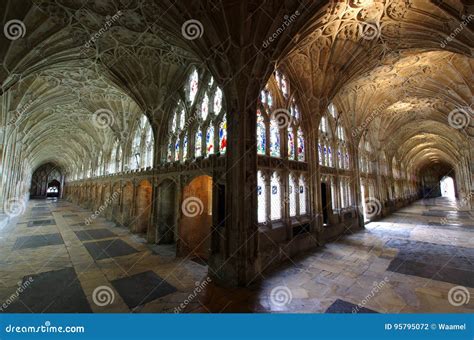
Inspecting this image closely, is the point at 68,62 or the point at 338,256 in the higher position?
the point at 68,62

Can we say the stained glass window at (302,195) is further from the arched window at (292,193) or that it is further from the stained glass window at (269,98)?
the stained glass window at (269,98)

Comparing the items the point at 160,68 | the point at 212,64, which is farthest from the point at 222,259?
the point at 160,68

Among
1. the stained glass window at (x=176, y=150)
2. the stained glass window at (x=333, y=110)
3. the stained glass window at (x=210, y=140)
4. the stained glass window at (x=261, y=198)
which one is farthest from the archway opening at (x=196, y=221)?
the stained glass window at (x=333, y=110)

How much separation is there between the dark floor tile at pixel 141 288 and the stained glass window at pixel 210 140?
4667 millimetres

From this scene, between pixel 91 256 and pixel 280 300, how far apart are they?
6.95 meters

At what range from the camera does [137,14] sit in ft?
21.7

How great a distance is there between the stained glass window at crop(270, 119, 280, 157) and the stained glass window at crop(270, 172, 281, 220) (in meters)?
0.92

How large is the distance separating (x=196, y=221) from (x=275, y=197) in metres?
3.64

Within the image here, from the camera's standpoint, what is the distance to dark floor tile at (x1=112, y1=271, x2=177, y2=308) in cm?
437

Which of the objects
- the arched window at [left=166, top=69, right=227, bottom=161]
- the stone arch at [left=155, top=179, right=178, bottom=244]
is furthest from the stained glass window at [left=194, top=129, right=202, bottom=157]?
the stone arch at [left=155, top=179, right=178, bottom=244]

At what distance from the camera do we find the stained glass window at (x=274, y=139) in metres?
7.91

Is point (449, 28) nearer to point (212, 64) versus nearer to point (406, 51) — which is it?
point (406, 51)

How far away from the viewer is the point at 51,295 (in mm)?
4422

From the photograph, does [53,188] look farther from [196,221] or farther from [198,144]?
[198,144]
